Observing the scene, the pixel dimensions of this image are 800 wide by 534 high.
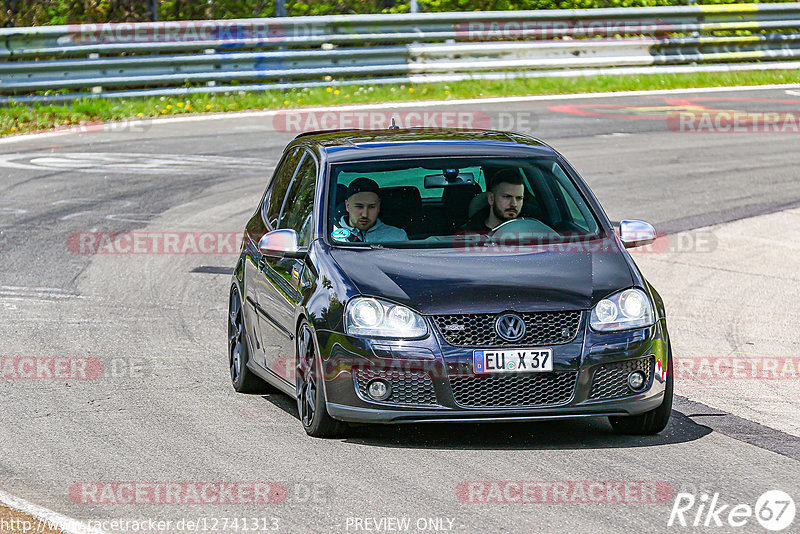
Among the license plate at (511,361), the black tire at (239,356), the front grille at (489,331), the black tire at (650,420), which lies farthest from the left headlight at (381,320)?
the black tire at (239,356)

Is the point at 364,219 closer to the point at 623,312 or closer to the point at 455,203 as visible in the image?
the point at 455,203

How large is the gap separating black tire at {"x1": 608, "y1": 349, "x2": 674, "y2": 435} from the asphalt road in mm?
89

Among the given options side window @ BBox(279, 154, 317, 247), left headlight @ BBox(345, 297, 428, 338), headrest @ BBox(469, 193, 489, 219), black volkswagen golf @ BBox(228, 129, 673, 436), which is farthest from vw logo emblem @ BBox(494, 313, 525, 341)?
side window @ BBox(279, 154, 317, 247)

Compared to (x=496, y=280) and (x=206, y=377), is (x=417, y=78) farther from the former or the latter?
(x=496, y=280)

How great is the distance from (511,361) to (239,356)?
2.42 metres

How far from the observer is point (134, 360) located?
9.45 metres

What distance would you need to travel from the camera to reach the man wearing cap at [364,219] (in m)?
7.89

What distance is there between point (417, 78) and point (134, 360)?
15369mm

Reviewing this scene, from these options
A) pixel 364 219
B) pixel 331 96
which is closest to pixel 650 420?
pixel 364 219

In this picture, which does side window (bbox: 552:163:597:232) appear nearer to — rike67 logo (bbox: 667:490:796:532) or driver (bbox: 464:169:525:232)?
driver (bbox: 464:169:525:232)

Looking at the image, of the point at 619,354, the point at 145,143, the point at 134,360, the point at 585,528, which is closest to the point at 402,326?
the point at 619,354

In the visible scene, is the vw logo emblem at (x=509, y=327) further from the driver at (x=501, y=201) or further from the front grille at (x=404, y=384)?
the driver at (x=501, y=201)

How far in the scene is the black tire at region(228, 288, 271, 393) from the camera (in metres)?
8.65

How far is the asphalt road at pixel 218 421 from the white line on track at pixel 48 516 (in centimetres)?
7
